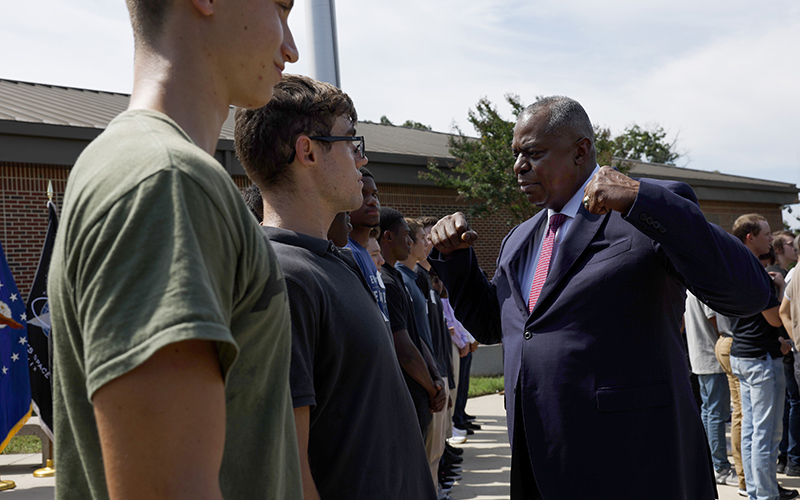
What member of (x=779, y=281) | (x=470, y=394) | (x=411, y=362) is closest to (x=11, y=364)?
(x=411, y=362)

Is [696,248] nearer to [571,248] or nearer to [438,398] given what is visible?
[571,248]

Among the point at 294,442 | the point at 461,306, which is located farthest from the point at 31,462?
the point at 294,442

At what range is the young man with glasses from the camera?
1871 mm

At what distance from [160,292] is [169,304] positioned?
0.02 m

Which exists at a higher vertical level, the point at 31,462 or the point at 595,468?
the point at 595,468

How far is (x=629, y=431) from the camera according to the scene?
2.64 meters

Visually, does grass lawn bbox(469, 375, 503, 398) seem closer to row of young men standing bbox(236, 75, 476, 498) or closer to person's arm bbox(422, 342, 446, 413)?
person's arm bbox(422, 342, 446, 413)

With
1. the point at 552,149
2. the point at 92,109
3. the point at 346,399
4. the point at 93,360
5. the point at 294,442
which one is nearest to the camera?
the point at 93,360

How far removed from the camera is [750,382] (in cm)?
587

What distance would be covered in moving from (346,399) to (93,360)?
115cm

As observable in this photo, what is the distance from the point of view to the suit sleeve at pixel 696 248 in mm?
2533

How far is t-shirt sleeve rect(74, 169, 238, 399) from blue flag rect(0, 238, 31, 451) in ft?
23.0

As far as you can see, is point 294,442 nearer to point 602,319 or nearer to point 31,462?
point 602,319

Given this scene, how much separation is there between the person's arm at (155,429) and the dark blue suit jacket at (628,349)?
209 cm
